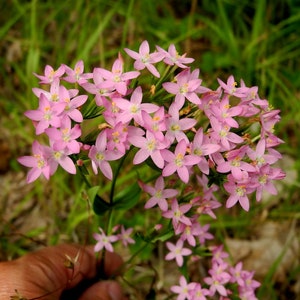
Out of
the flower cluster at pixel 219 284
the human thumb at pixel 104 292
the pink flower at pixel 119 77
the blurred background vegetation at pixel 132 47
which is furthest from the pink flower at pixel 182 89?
the blurred background vegetation at pixel 132 47

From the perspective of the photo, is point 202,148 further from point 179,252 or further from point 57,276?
point 57,276

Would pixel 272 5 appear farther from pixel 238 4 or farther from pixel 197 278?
pixel 197 278

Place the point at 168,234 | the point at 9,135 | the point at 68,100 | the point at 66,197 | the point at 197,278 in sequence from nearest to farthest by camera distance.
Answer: the point at 68,100 < the point at 168,234 < the point at 197,278 < the point at 66,197 < the point at 9,135

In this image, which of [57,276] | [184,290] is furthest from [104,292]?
[184,290]

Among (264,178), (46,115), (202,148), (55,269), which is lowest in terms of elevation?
(55,269)

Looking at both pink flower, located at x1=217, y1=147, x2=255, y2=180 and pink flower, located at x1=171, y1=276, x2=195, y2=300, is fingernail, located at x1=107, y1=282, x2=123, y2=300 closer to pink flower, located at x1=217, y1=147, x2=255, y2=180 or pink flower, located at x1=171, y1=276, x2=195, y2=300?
pink flower, located at x1=171, y1=276, x2=195, y2=300

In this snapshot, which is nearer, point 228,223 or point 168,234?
point 168,234

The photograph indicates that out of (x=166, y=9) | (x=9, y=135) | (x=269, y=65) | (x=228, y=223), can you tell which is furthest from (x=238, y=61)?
(x=9, y=135)
